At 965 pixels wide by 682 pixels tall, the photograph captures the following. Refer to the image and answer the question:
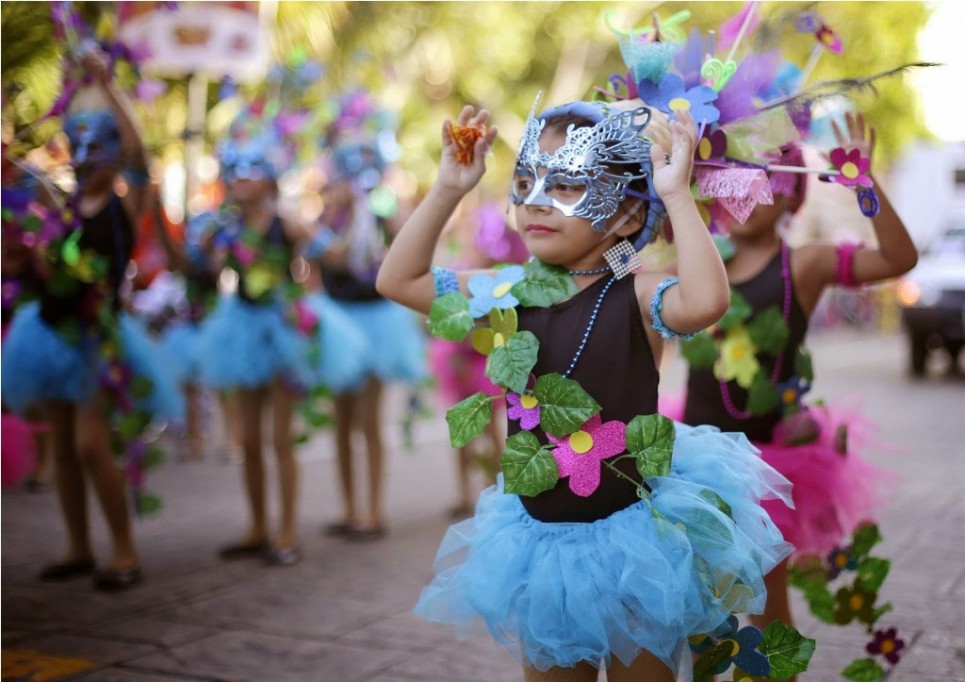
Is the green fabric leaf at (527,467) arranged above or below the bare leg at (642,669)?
above

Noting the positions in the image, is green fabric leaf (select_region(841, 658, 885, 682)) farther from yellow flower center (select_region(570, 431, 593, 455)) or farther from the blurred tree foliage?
the blurred tree foliage

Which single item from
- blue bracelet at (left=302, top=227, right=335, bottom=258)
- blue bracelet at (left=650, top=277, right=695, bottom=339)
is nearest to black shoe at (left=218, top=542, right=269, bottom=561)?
blue bracelet at (left=302, top=227, right=335, bottom=258)

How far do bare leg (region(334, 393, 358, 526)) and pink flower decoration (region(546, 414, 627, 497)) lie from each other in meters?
3.86

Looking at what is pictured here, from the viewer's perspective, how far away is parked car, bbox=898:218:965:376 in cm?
1387

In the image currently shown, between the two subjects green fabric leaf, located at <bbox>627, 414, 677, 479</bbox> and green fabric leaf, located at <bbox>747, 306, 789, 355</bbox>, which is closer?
green fabric leaf, located at <bbox>627, 414, 677, 479</bbox>

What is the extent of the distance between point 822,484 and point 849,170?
3.71ft

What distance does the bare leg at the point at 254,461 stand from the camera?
5691 mm

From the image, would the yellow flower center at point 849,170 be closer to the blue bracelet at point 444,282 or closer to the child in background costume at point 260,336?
the blue bracelet at point 444,282

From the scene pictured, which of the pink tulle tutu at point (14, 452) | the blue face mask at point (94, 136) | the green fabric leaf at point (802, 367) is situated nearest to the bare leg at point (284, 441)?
the blue face mask at point (94, 136)

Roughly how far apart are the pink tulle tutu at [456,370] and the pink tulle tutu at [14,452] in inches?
126

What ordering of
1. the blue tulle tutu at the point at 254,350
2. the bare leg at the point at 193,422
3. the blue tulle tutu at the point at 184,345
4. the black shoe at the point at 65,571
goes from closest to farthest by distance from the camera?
the black shoe at the point at 65,571, the blue tulle tutu at the point at 254,350, the blue tulle tutu at the point at 184,345, the bare leg at the point at 193,422

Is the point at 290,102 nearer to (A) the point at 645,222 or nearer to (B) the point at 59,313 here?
(B) the point at 59,313

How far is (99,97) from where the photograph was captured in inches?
190

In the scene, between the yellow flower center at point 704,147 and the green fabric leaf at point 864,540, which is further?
the green fabric leaf at point 864,540
